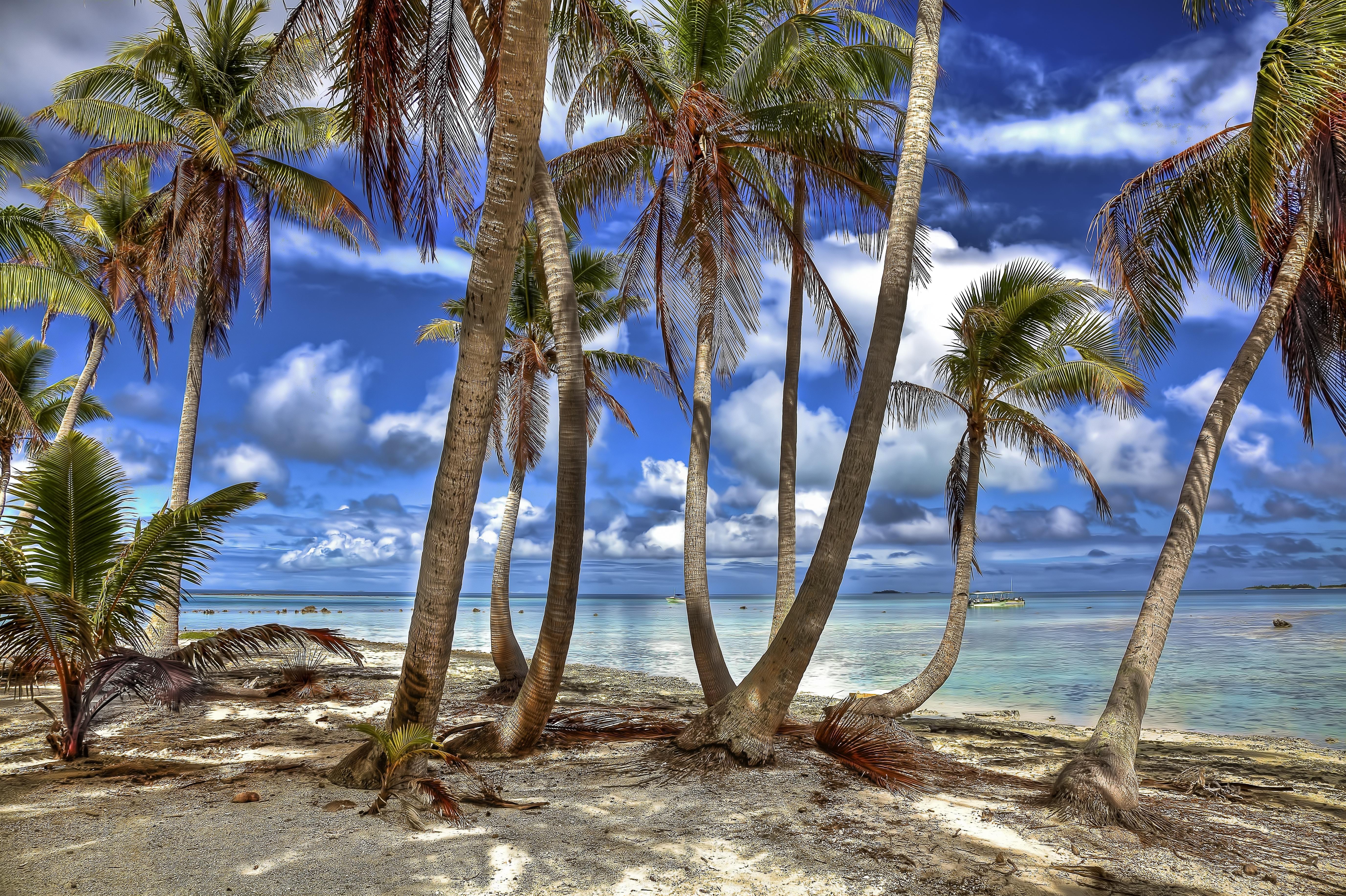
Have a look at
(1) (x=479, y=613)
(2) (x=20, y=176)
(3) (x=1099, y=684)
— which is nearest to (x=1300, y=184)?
(3) (x=1099, y=684)

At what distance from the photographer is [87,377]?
56.0 ft

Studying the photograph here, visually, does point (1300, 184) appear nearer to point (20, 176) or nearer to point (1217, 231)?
point (1217, 231)

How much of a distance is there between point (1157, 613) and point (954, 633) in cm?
450

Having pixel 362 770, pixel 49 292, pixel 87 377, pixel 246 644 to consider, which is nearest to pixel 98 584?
pixel 246 644

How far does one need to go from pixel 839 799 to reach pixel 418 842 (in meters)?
3.14

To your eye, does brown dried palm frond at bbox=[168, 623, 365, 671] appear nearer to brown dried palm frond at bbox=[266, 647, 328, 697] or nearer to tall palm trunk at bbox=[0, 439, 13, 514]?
brown dried palm frond at bbox=[266, 647, 328, 697]

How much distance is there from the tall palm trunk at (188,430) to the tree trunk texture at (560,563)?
878cm

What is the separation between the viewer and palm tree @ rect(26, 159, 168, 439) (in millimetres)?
15617

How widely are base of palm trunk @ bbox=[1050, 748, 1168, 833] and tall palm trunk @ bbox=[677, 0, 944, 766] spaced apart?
2.18 m

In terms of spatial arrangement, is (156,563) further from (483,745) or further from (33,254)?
(33,254)

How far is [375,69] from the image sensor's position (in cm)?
649

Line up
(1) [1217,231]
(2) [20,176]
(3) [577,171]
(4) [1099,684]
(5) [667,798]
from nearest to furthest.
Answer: (5) [667,798]
(1) [1217,231]
(3) [577,171]
(2) [20,176]
(4) [1099,684]

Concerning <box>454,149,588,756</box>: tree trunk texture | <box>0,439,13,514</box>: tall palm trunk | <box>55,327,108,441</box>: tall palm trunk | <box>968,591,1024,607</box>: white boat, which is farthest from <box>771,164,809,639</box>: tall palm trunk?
<box>968,591,1024,607</box>: white boat

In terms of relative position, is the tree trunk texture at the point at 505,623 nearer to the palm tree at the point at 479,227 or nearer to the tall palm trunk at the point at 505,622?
the tall palm trunk at the point at 505,622
